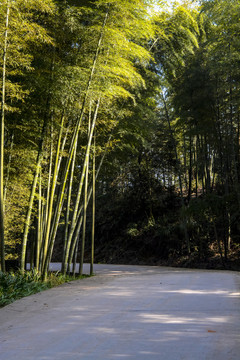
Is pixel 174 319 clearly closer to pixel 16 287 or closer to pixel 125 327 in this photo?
pixel 125 327

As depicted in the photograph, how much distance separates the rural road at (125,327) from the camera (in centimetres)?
175

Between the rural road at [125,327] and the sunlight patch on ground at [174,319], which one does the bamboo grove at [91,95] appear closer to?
the rural road at [125,327]

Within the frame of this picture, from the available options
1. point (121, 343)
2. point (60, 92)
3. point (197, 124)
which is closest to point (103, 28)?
point (60, 92)

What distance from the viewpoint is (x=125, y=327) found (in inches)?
88.0

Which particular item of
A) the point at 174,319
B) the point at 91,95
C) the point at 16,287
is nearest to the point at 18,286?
the point at 16,287

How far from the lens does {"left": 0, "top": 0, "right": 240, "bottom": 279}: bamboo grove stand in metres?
4.79

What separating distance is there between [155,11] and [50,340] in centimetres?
622

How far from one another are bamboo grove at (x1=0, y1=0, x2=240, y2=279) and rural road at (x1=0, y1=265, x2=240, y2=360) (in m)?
1.76

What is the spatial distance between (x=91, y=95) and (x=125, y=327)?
3692 millimetres

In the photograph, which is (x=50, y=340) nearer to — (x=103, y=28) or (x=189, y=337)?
(x=189, y=337)

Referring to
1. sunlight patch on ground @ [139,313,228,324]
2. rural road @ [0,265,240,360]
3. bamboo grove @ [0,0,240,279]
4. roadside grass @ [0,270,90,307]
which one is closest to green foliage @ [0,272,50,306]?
roadside grass @ [0,270,90,307]

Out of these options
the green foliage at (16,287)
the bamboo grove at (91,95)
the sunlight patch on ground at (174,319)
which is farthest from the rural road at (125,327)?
the bamboo grove at (91,95)

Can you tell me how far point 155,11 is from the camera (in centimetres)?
623

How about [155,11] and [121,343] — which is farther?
[155,11]
